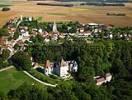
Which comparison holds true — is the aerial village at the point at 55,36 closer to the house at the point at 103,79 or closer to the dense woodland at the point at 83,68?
the house at the point at 103,79

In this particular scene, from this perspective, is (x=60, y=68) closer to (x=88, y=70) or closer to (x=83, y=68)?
(x=83, y=68)

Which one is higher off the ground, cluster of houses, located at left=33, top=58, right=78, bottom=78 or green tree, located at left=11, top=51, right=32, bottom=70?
green tree, located at left=11, top=51, right=32, bottom=70

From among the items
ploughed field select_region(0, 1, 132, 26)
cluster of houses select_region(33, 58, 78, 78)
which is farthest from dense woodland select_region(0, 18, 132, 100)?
ploughed field select_region(0, 1, 132, 26)

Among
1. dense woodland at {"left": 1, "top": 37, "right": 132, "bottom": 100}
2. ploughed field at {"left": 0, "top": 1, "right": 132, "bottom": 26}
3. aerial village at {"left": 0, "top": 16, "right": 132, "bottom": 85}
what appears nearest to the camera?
dense woodland at {"left": 1, "top": 37, "right": 132, "bottom": 100}

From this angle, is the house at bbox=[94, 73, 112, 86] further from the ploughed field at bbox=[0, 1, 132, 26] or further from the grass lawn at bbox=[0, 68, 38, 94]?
the ploughed field at bbox=[0, 1, 132, 26]

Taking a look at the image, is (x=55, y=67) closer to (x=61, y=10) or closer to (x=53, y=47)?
(x=53, y=47)

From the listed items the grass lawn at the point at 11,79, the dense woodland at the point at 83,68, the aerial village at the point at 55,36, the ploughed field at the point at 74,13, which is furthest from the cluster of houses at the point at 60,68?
the ploughed field at the point at 74,13
